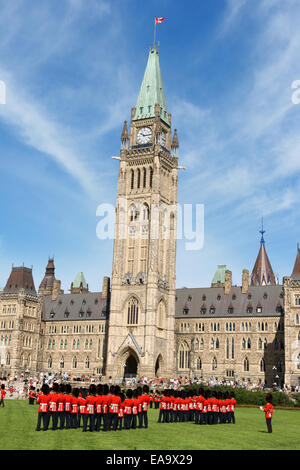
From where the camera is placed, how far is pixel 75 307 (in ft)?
346

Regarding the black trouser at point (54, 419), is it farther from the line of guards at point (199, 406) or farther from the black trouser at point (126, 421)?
the line of guards at point (199, 406)

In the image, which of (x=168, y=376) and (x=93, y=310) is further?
(x=93, y=310)

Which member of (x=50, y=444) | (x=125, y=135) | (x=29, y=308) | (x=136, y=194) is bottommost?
(x=50, y=444)

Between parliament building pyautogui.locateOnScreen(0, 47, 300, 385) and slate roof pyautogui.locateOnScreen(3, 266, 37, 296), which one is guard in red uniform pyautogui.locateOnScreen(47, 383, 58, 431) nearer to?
parliament building pyautogui.locateOnScreen(0, 47, 300, 385)

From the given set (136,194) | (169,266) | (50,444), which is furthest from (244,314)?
(50,444)

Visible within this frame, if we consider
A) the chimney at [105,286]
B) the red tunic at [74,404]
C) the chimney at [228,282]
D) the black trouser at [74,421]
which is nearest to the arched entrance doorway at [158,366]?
the chimney at [228,282]

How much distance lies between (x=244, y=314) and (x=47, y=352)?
3588 centimetres

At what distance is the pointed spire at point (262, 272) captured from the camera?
122 m

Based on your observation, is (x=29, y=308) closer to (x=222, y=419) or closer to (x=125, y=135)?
(x=125, y=135)

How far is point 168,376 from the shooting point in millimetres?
84562

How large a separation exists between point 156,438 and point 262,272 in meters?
104

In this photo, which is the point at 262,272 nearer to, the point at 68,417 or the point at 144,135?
the point at 144,135
